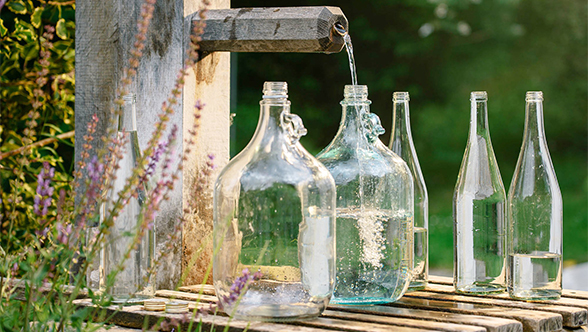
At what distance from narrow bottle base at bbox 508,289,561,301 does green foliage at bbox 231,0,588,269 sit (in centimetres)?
593

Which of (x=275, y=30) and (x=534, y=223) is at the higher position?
(x=275, y=30)

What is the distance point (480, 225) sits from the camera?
137 centimetres

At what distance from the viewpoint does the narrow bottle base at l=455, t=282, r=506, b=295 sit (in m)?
1.36

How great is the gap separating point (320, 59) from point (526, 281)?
691 centimetres

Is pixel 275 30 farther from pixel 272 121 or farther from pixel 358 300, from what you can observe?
pixel 358 300

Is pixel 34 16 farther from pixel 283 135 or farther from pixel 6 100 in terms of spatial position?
pixel 283 135

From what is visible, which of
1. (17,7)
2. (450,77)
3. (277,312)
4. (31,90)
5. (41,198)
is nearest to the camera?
(41,198)

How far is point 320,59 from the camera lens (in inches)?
317

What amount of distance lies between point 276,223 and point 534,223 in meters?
0.48

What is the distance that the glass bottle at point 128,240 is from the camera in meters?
1.26

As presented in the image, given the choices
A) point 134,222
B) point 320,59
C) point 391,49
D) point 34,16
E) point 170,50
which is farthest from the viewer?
point 391,49

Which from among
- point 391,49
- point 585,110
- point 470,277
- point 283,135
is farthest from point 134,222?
point 585,110

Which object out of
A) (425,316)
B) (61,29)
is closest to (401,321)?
(425,316)

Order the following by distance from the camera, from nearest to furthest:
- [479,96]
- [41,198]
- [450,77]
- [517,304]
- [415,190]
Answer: [41,198] → [517,304] → [479,96] → [415,190] → [450,77]
